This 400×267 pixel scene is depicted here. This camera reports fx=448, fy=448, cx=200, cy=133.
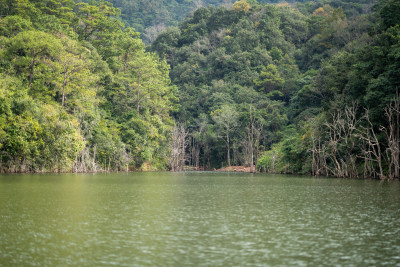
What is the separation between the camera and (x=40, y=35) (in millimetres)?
48594

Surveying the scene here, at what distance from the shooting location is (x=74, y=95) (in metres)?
51.9

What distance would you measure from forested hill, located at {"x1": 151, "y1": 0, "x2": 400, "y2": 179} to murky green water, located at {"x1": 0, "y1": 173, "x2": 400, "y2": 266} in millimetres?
19365

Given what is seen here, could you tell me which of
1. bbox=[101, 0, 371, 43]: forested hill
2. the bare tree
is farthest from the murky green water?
bbox=[101, 0, 371, 43]: forested hill

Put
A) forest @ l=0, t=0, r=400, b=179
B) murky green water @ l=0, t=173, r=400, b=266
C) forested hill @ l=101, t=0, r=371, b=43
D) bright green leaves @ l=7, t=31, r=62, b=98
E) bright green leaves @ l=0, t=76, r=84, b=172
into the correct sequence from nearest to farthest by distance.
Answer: murky green water @ l=0, t=173, r=400, b=266, bright green leaves @ l=0, t=76, r=84, b=172, forest @ l=0, t=0, r=400, b=179, bright green leaves @ l=7, t=31, r=62, b=98, forested hill @ l=101, t=0, r=371, b=43

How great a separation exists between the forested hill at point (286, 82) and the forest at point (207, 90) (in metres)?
0.22

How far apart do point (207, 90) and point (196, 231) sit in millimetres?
72075

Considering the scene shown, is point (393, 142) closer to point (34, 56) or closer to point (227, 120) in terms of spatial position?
point (34, 56)

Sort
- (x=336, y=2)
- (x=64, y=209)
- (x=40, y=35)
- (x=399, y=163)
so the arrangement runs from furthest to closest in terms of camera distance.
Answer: (x=336, y=2) < (x=40, y=35) < (x=399, y=163) < (x=64, y=209)

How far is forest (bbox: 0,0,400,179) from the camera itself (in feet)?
127

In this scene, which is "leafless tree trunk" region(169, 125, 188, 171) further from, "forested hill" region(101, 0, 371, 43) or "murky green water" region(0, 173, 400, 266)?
"forested hill" region(101, 0, 371, 43)

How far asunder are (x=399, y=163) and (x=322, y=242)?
88.3 ft

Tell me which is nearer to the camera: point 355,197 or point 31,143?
point 355,197

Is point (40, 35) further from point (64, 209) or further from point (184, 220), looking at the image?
point (184, 220)

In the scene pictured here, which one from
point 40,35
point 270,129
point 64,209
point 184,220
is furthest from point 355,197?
point 270,129
